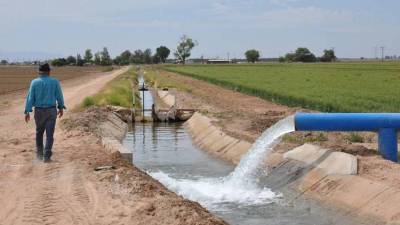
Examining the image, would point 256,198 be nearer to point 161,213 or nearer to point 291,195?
point 291,195

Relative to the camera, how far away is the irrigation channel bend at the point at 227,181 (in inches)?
480

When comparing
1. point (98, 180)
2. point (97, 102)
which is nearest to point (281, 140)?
point (98, 180)

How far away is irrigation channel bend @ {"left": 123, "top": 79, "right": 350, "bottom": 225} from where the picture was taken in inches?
480

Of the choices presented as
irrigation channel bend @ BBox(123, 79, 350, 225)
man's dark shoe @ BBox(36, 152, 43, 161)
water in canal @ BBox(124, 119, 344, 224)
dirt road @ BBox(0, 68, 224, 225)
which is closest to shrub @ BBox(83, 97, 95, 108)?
water in canal @ BBox(124, 119, 344, 224)

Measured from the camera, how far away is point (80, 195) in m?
10.5

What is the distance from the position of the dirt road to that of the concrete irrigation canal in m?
1.89

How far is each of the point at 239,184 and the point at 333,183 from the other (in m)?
3.05

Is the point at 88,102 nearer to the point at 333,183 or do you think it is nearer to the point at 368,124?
the point at 368,124

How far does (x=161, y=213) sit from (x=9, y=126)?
48.4 feet

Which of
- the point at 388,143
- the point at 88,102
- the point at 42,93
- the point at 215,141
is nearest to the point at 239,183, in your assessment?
the point at 388,143

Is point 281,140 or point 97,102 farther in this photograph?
point 97,102

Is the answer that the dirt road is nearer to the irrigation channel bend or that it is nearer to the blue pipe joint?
the irrigation channel bend

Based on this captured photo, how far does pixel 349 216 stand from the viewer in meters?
11.3

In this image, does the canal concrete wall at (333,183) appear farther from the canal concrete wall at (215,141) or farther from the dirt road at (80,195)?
the dirt road at (80,195)
